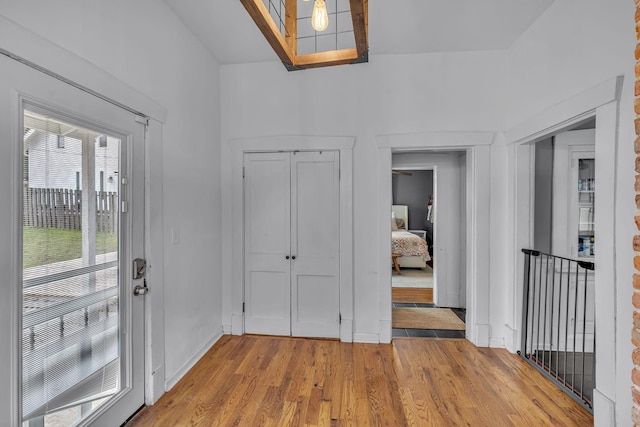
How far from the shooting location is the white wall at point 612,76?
5.44 ft

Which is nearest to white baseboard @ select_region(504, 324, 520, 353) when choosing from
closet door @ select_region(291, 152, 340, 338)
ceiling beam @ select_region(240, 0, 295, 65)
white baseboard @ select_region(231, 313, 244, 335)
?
closet door @ select_region(291, 152, 340, 338)

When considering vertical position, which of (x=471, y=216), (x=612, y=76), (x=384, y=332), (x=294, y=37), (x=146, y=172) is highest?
(x=294, y=37)

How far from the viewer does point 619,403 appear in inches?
67.2

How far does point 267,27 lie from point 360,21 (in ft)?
1.40

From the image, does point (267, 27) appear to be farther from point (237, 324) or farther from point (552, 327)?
point (552, 327)

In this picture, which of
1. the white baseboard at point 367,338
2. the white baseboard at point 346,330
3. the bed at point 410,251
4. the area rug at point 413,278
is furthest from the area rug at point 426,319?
the bed at point 410,251

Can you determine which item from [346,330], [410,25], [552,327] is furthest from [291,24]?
[552,327]

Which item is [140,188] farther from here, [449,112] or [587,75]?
[587,75]

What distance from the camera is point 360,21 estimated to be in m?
1.32

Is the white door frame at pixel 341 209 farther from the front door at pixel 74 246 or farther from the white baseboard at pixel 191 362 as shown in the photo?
the front door at pixel 74 246

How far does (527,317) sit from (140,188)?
3.39 meters

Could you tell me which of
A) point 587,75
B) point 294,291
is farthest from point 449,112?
point 294,291

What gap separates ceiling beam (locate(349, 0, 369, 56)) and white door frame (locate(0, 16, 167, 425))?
1.39 metres

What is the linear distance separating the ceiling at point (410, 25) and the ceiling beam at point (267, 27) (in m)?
1.06
